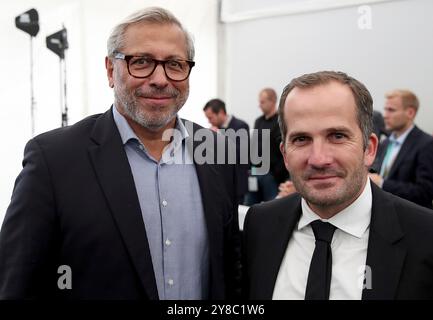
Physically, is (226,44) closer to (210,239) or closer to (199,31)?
(199,31)

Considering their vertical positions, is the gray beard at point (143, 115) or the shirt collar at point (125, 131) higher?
the gray beard at point (143, 115)

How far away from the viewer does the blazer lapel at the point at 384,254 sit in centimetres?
111

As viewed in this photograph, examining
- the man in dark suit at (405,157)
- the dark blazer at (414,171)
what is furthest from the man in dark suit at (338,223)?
the dark blazer at (414,171)

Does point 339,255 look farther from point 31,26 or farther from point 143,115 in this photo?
point 31,26

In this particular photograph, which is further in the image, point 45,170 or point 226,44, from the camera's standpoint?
point 226,44

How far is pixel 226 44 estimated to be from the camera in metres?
6.56

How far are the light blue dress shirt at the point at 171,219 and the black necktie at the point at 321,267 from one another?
0.38 m

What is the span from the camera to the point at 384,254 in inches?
44.8

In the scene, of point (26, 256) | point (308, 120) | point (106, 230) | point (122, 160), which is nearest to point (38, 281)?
point (26, 256)

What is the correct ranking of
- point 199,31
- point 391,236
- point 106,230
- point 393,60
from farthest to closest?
point 199,31
point 393,60
point 106,230
point 391,236

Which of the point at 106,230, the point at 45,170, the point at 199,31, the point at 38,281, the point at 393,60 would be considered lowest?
the point at 38,281

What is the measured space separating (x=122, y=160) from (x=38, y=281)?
0.40 meters

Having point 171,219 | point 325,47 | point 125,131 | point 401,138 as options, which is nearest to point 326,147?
point 171,219

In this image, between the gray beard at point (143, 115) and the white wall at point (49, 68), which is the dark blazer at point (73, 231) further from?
the white wall at point (49, 68)
